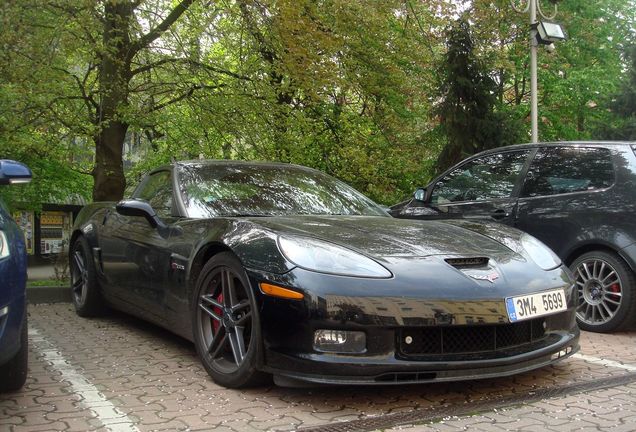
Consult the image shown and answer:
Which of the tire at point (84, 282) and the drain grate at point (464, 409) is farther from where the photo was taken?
the tire at point (84, 282)

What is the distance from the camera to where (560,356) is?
3.67 m

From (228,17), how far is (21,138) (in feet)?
11.8

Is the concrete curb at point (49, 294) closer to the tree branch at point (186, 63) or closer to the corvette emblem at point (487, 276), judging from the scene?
the tree branch at point (186, 63)

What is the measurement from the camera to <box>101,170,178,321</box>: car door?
4441 millimetres

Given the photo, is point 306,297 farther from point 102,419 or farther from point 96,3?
point 96,3

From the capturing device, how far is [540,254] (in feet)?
13.1

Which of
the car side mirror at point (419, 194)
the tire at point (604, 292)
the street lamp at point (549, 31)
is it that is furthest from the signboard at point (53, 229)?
the tire at point (604, 292)

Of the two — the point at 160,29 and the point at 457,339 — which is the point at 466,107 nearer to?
the point at 160,29

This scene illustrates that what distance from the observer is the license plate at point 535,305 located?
10.9ft

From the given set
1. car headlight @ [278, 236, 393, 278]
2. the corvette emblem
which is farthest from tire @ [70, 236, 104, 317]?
the corvette emblem

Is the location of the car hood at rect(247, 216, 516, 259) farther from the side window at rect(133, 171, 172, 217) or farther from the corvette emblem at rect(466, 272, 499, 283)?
the side window at rect(133, 171, 172, 217)

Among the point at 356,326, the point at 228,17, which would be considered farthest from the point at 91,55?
the point at 356,326

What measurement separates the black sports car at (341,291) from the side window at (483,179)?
2.01 metres

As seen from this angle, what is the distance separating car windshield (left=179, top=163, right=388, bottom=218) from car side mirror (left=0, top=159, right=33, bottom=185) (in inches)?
45.0
